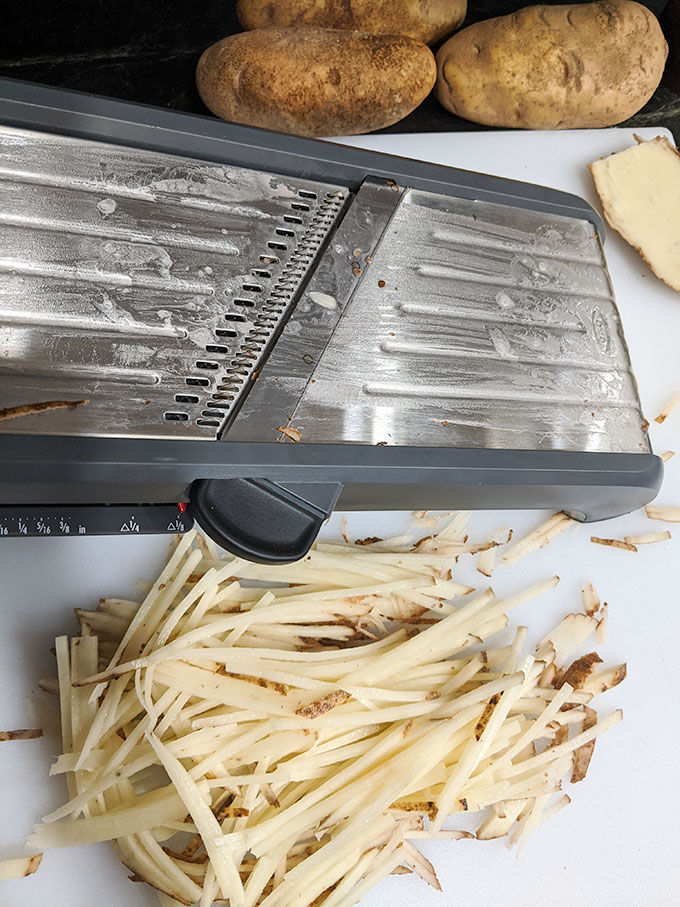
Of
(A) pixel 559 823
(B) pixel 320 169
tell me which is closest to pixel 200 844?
(A) pixel 559 823

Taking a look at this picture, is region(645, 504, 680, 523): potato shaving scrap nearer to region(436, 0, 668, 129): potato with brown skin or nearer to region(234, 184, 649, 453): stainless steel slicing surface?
region(234, 184, 649, 453): stainless steel slicing surface

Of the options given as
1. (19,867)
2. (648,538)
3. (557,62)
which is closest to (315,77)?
(557,62)

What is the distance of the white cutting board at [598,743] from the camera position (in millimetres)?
1036

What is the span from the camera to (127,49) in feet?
4.88

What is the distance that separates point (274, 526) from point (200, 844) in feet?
1.48

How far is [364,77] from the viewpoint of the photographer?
129 centimetres

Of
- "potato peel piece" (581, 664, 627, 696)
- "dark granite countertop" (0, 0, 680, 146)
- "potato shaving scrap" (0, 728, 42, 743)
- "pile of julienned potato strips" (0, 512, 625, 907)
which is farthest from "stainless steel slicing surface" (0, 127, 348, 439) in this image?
"potato peel piece" (581, 664, 627, 696)

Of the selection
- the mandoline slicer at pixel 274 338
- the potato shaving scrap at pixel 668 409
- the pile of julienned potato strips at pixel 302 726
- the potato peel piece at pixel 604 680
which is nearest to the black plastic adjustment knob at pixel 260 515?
the mandoline slicer at pixel 274 338

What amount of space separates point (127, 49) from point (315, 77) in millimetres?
433

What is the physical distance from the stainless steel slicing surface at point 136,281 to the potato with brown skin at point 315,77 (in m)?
0.37

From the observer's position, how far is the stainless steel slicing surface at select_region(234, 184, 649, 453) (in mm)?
958

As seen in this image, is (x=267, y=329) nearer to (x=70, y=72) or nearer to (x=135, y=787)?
(x=135, y=787)

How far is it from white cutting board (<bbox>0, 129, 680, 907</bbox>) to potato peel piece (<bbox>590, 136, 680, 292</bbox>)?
179 millimetres

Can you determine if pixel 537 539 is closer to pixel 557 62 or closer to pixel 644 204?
pixel 644 204
